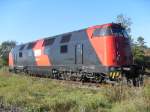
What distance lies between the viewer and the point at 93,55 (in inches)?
721

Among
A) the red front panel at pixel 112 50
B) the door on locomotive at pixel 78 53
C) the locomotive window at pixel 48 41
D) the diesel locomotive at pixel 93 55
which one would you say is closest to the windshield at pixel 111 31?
the diesel locomotive at pixel 93 55

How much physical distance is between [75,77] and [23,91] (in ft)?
23.3

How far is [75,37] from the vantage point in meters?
20.5

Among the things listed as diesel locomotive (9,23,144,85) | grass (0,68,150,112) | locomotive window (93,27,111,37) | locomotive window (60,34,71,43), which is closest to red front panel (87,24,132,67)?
diesel locomotive (9,23,144,85)

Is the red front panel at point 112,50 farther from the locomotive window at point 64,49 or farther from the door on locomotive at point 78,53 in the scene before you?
the locomotive window at point 64,49

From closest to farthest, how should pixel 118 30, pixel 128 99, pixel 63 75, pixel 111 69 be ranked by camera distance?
pixel 128 99 → pixel 111 69 → pixel 118 30 → pixel 63 75

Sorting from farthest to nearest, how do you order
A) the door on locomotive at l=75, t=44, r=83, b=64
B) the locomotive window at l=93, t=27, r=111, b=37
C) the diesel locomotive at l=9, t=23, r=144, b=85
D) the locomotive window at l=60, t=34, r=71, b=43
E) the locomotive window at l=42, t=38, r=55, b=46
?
the locomotive window at l=42, t=38, r=55, b=46 → the locomotive window at l=60, t=34, r=71, b=43 → the door on locomotive at l=75, t=44, r=83, b=64 → the locomotive window at l=93, t=27, r=111, b=37 → the diesel locomotive at l=9, t=23, r=144, b=85

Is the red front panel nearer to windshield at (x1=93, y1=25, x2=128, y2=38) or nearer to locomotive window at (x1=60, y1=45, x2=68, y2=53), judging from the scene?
windshield at (x1=93, y1=25, x2=128, y2=38)

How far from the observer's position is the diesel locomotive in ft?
57.0

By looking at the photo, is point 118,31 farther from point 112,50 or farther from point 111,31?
point 112,50

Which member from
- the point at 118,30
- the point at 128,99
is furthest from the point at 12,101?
the point at 118,30

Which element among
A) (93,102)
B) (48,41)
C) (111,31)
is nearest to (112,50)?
(111,31)

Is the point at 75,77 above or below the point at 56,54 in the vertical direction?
below

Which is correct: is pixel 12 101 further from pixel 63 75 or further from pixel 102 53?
pixel 63 75
